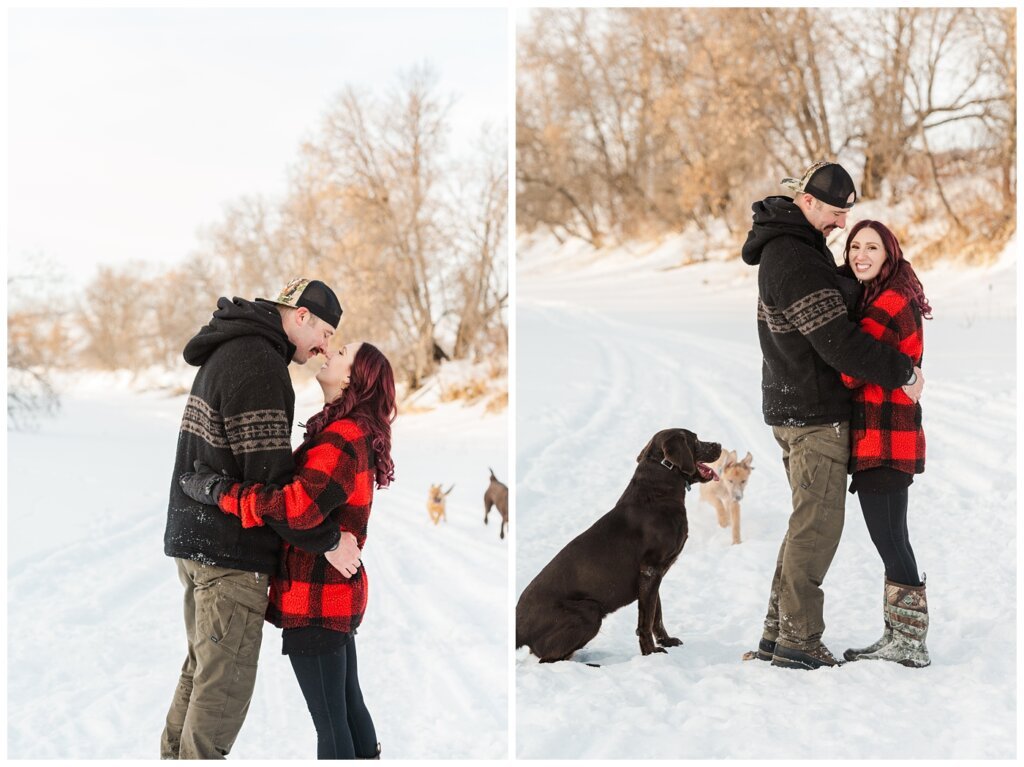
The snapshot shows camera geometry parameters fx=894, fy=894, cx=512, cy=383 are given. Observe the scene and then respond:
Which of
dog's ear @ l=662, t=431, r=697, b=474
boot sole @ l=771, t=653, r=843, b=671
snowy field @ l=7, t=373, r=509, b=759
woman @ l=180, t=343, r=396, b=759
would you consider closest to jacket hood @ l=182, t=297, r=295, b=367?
woman @ l=180, t=343, r=396, b=759

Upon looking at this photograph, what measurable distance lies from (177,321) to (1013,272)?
1559 centimetres

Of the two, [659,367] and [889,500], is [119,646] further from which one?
[659,367]

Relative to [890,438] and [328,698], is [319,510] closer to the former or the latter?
[328,698]

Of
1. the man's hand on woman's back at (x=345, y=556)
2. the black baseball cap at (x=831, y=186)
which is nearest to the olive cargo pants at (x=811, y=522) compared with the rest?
the black baseball cap at (x=831, y=186)

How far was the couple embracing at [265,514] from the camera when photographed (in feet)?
8.19

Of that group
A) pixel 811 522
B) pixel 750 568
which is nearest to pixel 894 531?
pixel 811 522

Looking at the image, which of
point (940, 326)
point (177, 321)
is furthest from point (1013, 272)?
point (177, 321)

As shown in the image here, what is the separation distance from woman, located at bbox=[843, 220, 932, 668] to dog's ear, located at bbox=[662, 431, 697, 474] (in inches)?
22.7

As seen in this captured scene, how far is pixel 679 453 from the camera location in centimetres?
339

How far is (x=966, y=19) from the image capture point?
459 inches

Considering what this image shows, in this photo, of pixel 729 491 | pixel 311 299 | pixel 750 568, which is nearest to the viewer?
pixel 311 299

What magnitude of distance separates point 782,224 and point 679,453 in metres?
0.92

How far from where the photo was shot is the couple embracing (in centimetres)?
250

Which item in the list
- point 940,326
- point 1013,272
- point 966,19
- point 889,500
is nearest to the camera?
point 889,500
